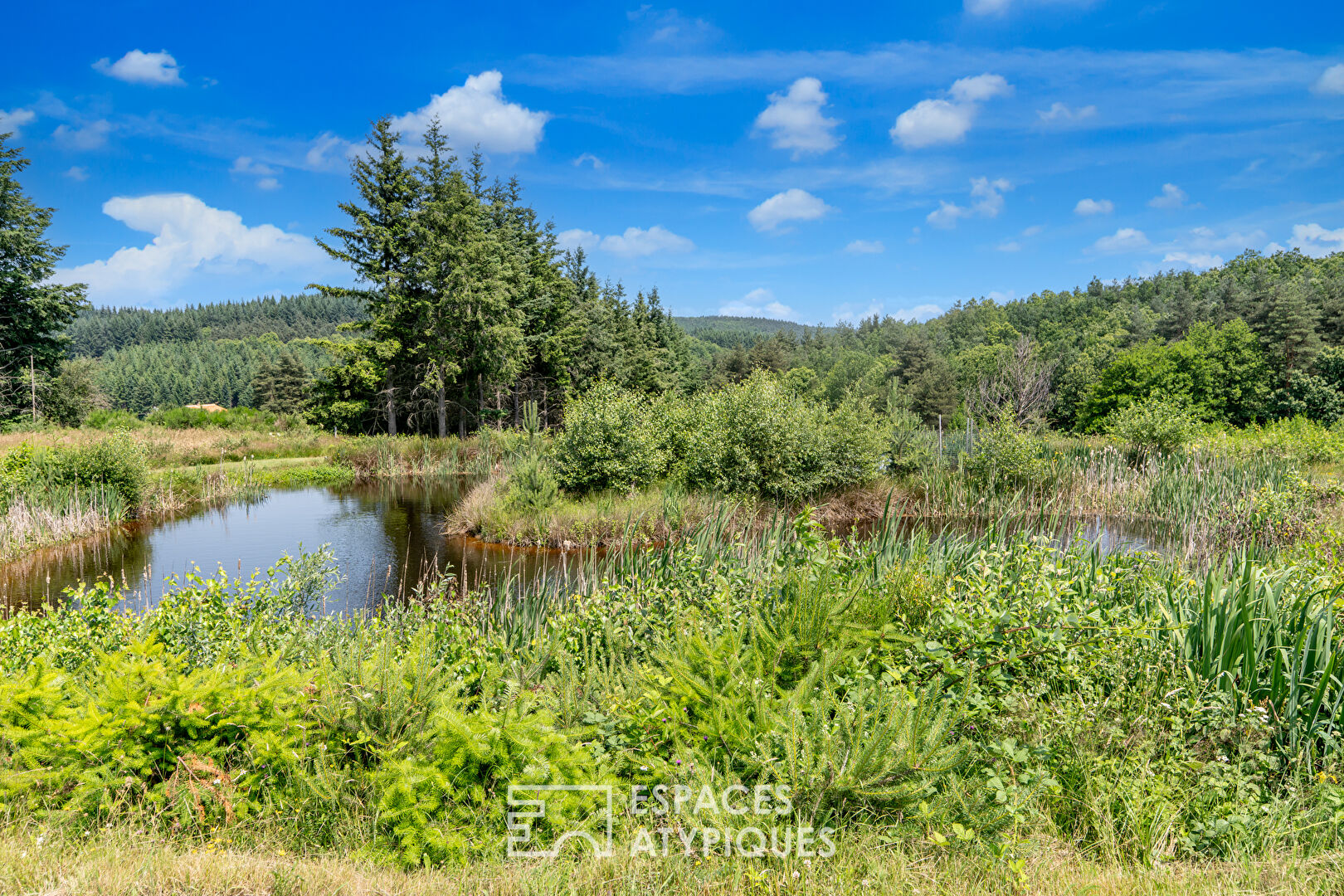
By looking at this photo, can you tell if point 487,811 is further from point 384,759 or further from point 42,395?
point 42,395

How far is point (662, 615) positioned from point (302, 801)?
2.84 metres

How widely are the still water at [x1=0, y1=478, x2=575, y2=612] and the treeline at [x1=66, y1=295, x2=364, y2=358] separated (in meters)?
118

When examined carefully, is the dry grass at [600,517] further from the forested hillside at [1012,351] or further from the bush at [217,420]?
the bush at [217,420]

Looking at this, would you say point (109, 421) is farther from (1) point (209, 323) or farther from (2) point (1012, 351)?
(1) point (209, 323)

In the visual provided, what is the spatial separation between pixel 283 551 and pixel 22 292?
111 feet

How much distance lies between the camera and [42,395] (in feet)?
119

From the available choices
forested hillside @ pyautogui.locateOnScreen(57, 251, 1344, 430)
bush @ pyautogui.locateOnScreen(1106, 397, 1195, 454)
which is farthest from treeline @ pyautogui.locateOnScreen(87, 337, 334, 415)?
bush @ pyautogui.locateOnScreen(1106, 397, 1195, 454)

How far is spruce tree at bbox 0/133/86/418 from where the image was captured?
34312mm

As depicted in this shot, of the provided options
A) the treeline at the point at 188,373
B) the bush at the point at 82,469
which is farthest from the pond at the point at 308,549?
the treeline at the point at 188,373

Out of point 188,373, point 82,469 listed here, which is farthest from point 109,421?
point 188,373

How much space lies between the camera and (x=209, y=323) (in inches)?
5748

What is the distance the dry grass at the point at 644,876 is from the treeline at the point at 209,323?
136000 millimetres

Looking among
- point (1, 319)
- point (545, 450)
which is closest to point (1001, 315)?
Answer: point (545, 450)

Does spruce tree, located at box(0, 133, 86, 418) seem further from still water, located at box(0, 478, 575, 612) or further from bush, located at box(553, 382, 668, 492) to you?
bush, located at box(553, 382, 668, 492)
